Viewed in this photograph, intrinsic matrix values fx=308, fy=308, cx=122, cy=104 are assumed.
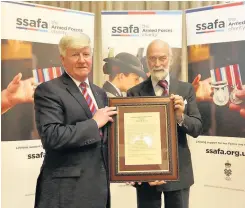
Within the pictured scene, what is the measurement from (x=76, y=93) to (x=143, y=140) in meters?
0.56

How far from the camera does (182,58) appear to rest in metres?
3.51

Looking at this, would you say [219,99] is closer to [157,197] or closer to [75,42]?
[157,197]

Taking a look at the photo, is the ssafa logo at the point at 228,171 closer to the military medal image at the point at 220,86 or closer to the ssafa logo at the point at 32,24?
the military medal image at the point at 220,86

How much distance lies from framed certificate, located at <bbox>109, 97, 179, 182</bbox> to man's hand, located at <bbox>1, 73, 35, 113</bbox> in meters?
1.39

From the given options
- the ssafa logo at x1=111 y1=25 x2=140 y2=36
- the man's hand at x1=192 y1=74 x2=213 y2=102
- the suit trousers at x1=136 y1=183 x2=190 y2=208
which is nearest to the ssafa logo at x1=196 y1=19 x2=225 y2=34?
the man's hand at x1=192 y1=74 x2=213 y2=102

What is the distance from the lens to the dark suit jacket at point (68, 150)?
5.69 feet

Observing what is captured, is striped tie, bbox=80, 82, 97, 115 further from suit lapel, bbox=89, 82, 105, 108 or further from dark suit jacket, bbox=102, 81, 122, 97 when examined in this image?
dark suit jacket, bbox=102, 81, 122, 97

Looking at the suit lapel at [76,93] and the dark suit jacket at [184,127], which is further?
the dark suit jacket at [184,127]

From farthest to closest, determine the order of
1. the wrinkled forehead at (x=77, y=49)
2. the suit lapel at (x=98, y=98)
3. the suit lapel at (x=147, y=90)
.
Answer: the suit lapel at (x=147, y=90), the suit lapel at (x=98, y=98), the wrinkled forehead at (x=77, y=49)

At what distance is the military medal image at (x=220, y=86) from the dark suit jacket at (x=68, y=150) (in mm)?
1870

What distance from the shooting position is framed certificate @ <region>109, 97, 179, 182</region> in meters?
1.99

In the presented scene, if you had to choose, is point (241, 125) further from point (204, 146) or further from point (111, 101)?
point (111, 101)

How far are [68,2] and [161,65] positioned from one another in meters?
2.12

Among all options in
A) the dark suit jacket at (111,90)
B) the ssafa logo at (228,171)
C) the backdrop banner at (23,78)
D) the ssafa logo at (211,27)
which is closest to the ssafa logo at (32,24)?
the backdrop banner at (23,78)
